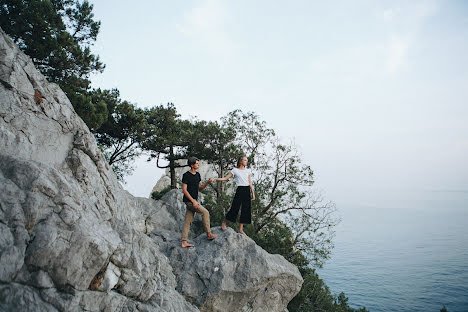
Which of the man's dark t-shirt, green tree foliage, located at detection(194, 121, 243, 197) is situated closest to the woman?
the man's dark t-shirt

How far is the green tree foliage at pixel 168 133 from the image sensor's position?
20922mm

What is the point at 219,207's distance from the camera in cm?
1852

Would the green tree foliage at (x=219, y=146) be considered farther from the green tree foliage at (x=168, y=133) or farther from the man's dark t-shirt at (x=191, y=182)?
the man's dark t-shirt at (x=191, y=182)

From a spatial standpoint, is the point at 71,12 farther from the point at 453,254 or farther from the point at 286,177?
the point at 453,254

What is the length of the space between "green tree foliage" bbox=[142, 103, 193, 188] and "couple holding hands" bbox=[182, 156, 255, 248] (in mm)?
12293

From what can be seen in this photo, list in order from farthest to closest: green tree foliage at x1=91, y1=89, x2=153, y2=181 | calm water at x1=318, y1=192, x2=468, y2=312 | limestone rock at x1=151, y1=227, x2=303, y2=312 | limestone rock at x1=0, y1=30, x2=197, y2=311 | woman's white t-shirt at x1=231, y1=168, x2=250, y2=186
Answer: calm water at x1=318, y1=192, x2=468, y2=312
green tree foliage at x1=91, y1=89, x2=153, y2=181
woman's white t-shirt at x1=231, y1=168, x2=250, y2=186
limestone rock at x1=151, y1=227, x2=303, y2=312
limestone rock at x1=0, y1=30, x2=197, y2=311

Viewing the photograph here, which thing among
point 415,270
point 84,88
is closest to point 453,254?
point 415,270

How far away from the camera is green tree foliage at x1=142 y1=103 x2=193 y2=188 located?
68.6 ft

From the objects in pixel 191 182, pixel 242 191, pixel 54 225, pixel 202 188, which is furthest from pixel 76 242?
pixel 242 191

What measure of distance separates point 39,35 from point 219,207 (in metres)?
14.7

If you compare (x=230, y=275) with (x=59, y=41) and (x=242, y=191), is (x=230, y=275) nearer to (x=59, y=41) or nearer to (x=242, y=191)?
(x=242, y=191)

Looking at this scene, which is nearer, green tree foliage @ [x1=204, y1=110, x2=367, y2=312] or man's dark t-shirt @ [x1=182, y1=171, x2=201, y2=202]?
man's dark t-shirt @ [x1=182, y1=171, x2=201, y2=202]

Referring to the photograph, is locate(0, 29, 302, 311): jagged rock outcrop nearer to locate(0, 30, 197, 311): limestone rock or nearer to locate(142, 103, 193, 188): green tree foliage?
locate(0, 30, 197, 311): limestone rock

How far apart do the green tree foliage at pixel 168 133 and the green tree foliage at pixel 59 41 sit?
490 centimetres
